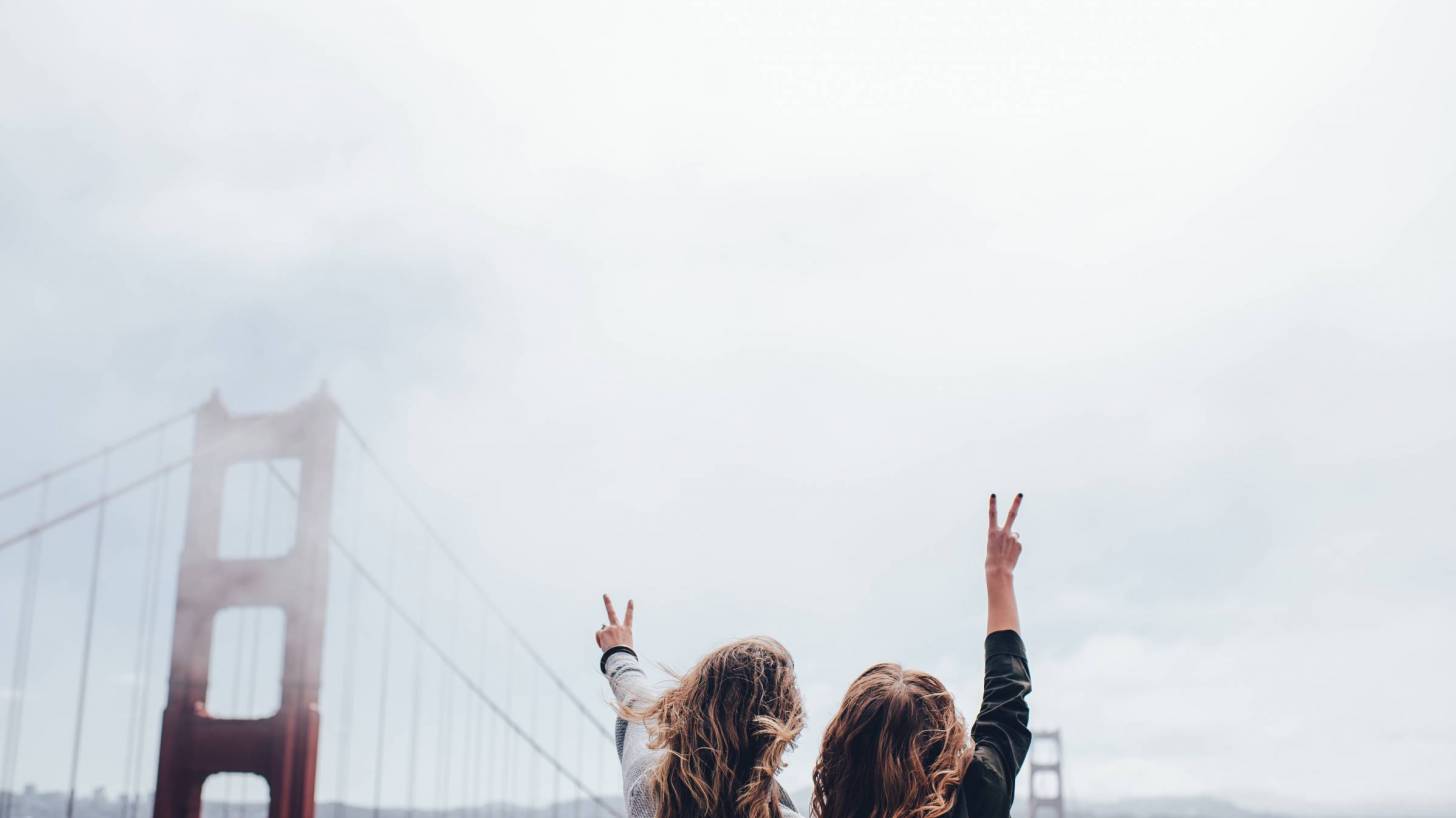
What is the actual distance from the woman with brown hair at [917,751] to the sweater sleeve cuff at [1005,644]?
4 cm

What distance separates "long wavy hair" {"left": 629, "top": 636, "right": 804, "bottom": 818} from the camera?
64.5 inches

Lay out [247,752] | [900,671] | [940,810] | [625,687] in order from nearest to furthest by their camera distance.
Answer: [940,810], [900,671], [625,687], [247,752]

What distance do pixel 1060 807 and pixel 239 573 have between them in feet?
106

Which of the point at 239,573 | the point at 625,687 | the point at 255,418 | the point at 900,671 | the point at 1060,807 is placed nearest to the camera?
the point at 900,671

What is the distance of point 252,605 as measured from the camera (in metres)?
11.9

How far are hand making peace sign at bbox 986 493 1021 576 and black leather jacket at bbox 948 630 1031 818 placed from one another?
137 millimetres

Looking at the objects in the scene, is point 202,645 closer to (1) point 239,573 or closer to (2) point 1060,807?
(1) point 239,573

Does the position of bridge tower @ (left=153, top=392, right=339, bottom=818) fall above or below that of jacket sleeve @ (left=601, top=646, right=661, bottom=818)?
above

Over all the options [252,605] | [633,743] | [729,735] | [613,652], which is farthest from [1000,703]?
[252,605]

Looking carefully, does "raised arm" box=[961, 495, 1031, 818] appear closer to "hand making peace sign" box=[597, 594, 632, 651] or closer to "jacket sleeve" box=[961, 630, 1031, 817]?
"jacket sleeve" box=[961, 630, 1031, 817]

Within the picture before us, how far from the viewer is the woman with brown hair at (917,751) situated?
162 centimetres

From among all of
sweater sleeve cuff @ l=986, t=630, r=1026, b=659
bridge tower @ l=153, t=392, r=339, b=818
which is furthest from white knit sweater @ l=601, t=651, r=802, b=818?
bridge tower @ l=153, t=392, r=339, b=818

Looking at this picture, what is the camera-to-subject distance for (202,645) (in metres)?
→ 11.5

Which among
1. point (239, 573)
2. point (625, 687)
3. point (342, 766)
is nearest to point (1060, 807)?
point (342, 766)
